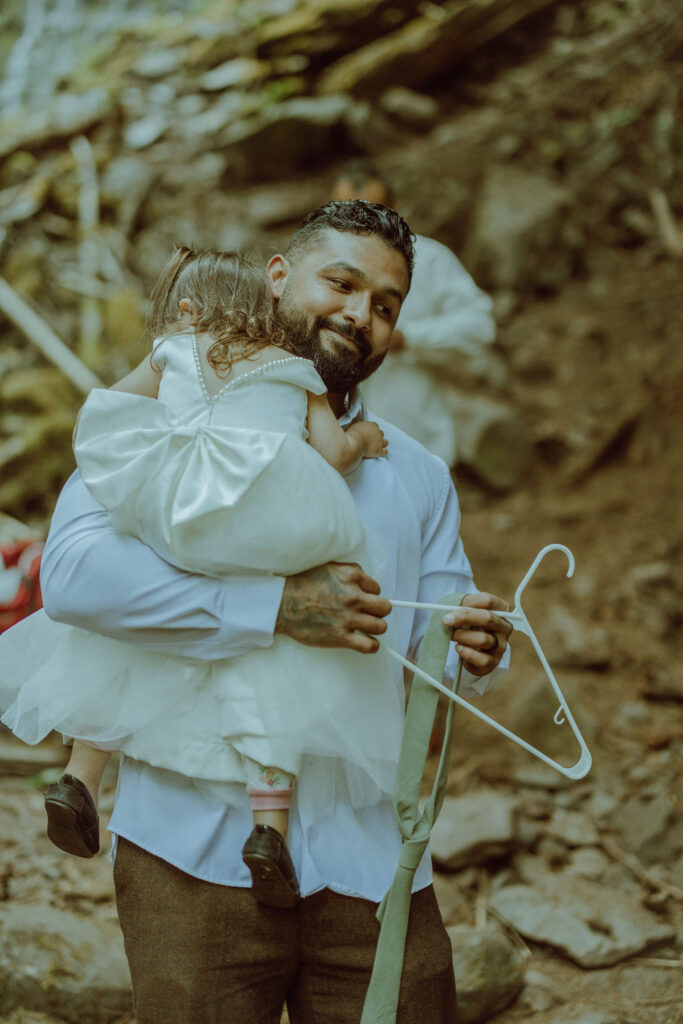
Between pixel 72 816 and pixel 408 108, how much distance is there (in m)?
7.37

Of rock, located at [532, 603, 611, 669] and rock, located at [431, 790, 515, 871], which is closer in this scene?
rock, located at [431, 790, 515, 871]

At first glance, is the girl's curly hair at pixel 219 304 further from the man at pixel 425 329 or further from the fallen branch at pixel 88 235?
the fallen branch at pixel 88 235

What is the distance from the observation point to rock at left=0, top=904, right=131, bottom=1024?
2.32m

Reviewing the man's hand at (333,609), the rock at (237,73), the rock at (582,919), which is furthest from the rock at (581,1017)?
the rock at (237,73)

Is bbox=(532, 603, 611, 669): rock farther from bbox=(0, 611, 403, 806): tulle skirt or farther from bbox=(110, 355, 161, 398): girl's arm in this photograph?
bbox=(110, 355, 161, 398): girl's arm

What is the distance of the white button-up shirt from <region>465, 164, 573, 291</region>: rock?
18.1 feet

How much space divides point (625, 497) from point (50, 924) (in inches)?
169

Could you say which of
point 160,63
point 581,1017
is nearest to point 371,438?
point 581,1017

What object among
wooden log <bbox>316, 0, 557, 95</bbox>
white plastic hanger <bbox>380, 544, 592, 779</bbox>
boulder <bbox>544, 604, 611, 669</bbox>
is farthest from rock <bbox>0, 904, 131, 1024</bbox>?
wooden log <bbox>316, 0, 557, 95</bbox>

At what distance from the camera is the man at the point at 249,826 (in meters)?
1.34

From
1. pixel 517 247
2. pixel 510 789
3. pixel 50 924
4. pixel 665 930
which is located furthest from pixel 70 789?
pixel 517 247

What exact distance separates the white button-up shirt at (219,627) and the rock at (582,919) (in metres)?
1.64

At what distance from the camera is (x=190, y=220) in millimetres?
7238

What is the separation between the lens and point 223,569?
53.8 inches
